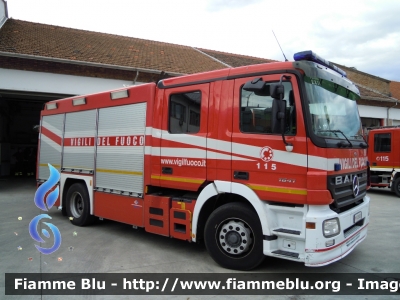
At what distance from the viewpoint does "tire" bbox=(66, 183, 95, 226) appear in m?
7.02

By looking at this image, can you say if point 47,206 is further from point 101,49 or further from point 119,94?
point 101,49

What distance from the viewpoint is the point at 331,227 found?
3.90 metres

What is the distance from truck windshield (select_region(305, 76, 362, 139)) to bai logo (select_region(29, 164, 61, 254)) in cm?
455

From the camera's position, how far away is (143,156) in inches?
223

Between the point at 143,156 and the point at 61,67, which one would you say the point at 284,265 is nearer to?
the point at 143,156

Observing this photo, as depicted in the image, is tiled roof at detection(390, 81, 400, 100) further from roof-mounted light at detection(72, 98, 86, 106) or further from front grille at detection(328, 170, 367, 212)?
roof-mounted light at detection(72, 98, 86, 106)

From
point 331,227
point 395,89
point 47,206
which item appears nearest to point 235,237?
point 331,227

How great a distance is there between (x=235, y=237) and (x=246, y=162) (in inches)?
41.5

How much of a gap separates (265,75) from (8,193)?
1270cm

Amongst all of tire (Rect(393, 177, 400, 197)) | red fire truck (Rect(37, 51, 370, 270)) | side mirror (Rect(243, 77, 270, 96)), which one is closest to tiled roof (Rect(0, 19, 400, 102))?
red fire truck (Rect(37, 51, 370, 270))

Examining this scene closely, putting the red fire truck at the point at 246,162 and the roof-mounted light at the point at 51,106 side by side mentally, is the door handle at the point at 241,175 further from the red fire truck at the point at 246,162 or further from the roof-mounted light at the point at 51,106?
the roof-mounted light at the point at 51,106

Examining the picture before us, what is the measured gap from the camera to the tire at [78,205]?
7016 mm

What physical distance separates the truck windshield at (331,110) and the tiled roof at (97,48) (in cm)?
1015

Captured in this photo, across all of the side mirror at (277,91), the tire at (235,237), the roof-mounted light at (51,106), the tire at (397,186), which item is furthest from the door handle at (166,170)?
the tire at (397,186)
